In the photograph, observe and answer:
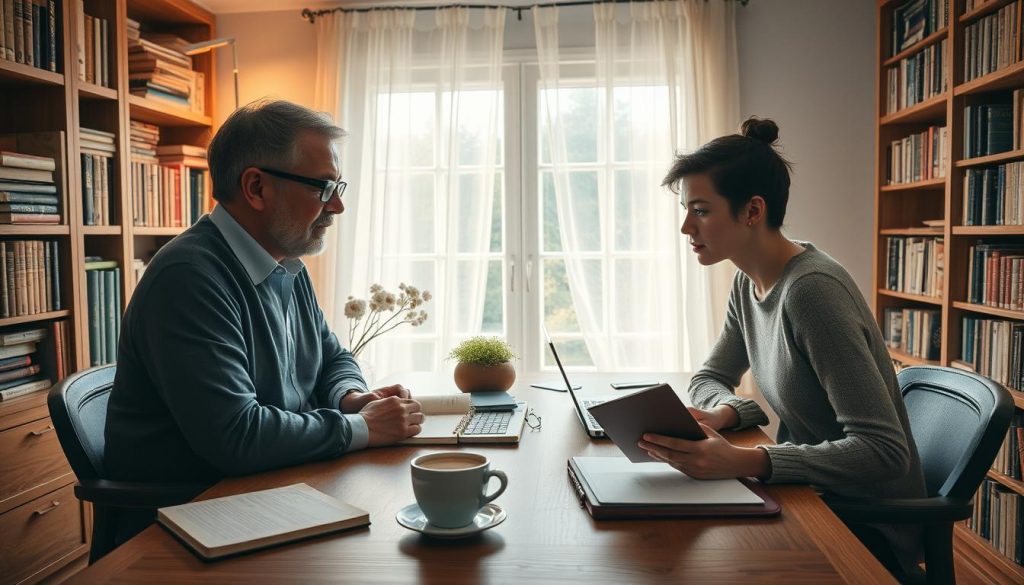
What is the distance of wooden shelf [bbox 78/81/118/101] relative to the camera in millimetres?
2904

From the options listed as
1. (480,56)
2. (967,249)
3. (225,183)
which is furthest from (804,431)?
(480,56)

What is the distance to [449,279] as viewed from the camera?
3.76 metres

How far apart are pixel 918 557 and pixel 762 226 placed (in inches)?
27.1

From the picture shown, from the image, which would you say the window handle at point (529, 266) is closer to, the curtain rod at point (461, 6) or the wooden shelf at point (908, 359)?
the curtain rod at point (461, 6)

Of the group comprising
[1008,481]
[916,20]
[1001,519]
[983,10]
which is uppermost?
[916,20]

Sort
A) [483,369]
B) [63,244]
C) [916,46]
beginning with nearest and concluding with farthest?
[483,369]
[63,244]
[916,46]

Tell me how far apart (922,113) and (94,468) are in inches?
127

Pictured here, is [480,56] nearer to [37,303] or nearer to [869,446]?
[37,303]

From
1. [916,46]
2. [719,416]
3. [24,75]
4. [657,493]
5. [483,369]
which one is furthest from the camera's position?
[916,46]

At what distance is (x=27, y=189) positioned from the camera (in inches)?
103

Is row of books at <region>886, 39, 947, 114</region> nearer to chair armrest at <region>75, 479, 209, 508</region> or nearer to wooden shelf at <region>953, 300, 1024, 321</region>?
wooden shelf at <region>953, 300, 1024, 321</region>

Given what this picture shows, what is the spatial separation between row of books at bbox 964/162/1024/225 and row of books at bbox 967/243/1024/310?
4.2 inches

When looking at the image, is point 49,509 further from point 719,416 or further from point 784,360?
point 784,360

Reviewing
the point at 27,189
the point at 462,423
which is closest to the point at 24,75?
the point at 27,189
